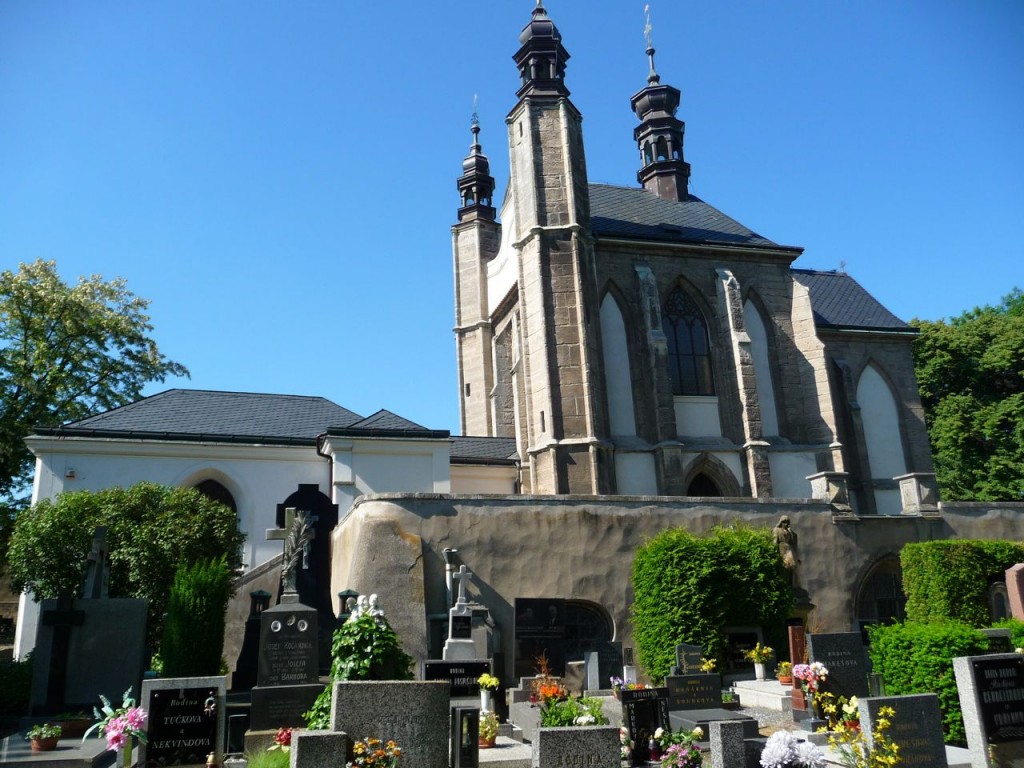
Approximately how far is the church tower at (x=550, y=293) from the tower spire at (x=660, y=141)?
28.3 ft

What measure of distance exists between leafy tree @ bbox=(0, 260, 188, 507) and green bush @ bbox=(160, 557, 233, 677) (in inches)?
672

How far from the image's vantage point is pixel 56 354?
31.1m

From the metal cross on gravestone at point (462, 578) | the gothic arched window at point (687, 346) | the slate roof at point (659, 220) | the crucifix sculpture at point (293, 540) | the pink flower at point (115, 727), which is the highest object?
the slate roof at point (659, 220)

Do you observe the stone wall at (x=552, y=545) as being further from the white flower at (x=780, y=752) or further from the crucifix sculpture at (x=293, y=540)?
the white flower at (x=780, y=752)

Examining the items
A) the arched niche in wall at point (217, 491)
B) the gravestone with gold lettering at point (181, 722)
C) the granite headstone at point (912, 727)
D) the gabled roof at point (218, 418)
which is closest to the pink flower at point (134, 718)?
the gravestone with gold lettering at point (181, 722)

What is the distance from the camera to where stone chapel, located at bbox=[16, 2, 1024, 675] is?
18.7 meters

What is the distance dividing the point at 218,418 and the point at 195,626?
40.8 ft

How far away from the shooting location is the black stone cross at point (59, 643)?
1347 centimetres

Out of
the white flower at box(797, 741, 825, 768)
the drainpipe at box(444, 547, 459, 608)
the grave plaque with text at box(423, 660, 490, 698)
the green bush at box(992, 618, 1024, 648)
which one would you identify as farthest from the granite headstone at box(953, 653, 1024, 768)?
the drainpipe at box(444, 547, 459, 608)

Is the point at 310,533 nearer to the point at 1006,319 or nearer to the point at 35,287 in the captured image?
the point at 35,287

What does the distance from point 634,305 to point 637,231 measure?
360 centimetres

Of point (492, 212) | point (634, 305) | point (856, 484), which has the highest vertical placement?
point (492, 212)

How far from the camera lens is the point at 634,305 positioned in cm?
2847

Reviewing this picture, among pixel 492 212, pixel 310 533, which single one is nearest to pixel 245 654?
pixel 310 533
